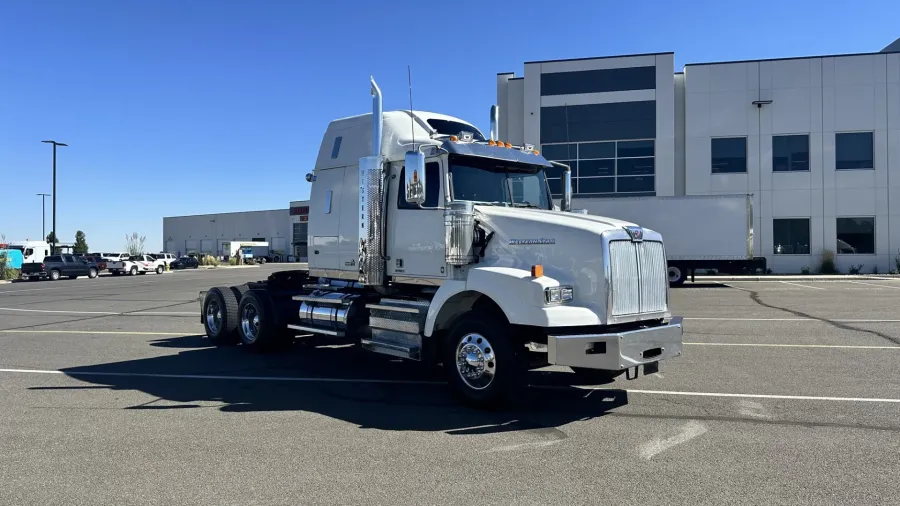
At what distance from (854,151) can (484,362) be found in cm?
3594

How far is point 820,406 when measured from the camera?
6387 mm

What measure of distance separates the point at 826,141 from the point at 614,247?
1348 inches

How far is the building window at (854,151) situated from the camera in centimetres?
3391

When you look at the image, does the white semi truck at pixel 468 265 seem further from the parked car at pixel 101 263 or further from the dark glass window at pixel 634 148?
the parked car at pixel 101 263

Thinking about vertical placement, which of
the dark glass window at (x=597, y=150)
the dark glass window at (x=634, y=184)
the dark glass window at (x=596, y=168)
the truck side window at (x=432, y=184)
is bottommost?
the truck side window at (x=432, y=184)

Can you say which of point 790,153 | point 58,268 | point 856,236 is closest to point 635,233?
point 790,153

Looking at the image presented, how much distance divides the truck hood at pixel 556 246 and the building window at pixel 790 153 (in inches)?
1287

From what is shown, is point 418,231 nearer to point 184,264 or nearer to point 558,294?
point 558,294

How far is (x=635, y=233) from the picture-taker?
6398mm

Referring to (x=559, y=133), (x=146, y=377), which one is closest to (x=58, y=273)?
(x=559, y=133)

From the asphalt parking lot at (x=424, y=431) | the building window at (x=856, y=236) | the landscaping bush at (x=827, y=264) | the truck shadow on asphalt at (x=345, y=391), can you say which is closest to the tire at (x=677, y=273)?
the landscaping bush at (x=827, y=264)

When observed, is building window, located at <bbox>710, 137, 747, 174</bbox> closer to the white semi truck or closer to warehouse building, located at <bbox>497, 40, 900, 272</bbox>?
warehouse building, located at <bbox>497, 40, 900, 272</bbox>

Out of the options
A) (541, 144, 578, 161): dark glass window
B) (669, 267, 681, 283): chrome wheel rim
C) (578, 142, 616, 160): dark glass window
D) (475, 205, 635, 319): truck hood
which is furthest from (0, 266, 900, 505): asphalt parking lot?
(541, 144, 578, 161): dark glass window

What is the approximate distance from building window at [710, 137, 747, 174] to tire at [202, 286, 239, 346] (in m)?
31.1
